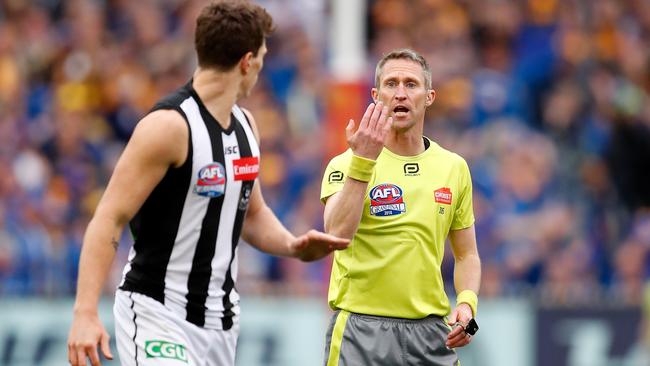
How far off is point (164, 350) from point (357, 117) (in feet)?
19.7

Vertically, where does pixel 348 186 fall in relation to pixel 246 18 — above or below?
below

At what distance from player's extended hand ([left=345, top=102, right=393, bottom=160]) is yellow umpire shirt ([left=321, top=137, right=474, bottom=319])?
1.28 ft

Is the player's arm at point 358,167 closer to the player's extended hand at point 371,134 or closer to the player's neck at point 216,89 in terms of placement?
the player's extended hand at point 371,134

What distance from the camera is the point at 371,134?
6.03 meters

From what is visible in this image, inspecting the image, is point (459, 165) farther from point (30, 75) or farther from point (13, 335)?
point (30, 75)

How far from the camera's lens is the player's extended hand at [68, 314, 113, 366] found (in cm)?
552

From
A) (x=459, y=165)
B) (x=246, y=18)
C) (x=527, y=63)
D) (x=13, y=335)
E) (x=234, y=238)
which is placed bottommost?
(x=13, y=335)

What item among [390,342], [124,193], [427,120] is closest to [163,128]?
[124,193]

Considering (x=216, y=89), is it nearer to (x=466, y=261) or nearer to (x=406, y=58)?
(x=406, y=58)

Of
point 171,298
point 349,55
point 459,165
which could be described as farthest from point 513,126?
point 171,298

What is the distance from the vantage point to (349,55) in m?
12.0

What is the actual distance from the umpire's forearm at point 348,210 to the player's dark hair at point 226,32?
78 cm

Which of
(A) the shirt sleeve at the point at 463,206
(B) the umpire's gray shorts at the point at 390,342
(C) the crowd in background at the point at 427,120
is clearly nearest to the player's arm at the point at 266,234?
(B) the umpire's gray shorts at the point at 390,342

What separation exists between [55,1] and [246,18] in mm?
10189
